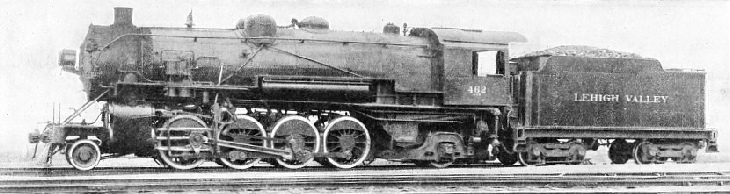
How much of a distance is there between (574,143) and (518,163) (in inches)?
55.9

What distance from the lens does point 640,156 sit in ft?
53.5

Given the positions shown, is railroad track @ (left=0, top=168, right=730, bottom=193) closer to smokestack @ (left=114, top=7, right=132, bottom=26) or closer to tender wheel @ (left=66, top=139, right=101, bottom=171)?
tender wheel @ (left=66, top=139, right=101, bottom=171)

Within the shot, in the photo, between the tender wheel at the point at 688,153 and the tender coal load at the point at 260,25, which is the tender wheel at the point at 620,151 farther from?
the tender coal load at the point at 260,25

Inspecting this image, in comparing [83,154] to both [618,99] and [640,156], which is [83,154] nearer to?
[618,99]

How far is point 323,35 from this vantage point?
14352mm

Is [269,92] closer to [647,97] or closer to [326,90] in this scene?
[326,90]

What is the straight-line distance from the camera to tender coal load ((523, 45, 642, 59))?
52.3ft

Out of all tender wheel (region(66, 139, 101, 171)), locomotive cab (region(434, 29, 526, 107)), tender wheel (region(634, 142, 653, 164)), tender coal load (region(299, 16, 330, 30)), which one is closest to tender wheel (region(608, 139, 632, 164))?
tender wheel (region(634, 142, 653, 164))

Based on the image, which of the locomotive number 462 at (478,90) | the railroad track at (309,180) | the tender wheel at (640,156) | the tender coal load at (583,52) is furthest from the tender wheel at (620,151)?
the locomotive number 462 at (478,90)

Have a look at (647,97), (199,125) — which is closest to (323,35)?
(199,125)

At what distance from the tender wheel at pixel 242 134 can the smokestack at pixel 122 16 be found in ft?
7.79

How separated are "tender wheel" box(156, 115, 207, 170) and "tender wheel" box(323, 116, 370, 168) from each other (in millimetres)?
2225

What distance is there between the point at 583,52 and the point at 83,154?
9545 millimetres

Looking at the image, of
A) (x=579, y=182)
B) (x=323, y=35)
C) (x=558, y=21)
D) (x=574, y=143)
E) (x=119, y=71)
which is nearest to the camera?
(x=579, y=182)
